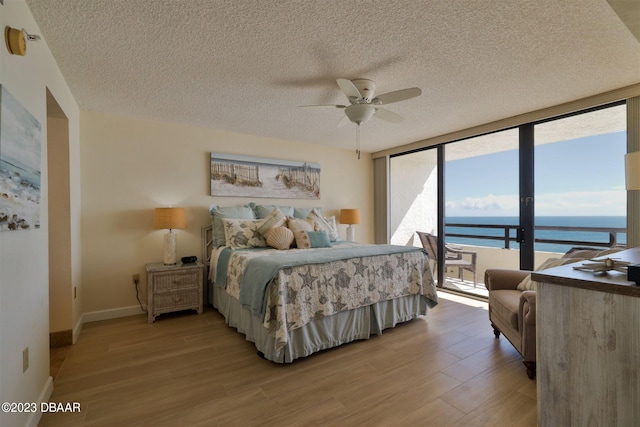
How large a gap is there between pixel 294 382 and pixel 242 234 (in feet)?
6.25

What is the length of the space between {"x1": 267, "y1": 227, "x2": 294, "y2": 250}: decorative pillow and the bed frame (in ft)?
2.55

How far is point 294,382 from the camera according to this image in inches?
80.4

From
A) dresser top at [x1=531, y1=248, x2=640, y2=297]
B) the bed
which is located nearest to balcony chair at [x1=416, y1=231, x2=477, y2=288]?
the bed

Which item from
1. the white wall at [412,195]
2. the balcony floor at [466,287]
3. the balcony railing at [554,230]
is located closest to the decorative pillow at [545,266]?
the balcony railing at [554,230]

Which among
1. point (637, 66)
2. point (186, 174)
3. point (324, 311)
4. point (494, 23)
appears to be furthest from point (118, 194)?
point (637, 66)

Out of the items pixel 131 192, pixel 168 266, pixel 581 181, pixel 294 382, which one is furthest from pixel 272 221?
pixel 581 181

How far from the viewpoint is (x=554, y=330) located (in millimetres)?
1272

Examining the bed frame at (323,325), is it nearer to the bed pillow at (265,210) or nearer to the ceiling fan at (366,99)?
the bed pillow at (265,210)

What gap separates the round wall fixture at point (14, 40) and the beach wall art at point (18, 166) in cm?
23

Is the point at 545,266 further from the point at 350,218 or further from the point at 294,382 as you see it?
the point at 350,218

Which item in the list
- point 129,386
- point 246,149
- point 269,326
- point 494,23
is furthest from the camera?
point 246,149

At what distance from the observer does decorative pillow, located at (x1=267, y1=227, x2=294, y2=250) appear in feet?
11.3

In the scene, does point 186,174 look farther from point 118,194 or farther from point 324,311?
point 324,311

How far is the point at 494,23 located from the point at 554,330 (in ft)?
5.97
